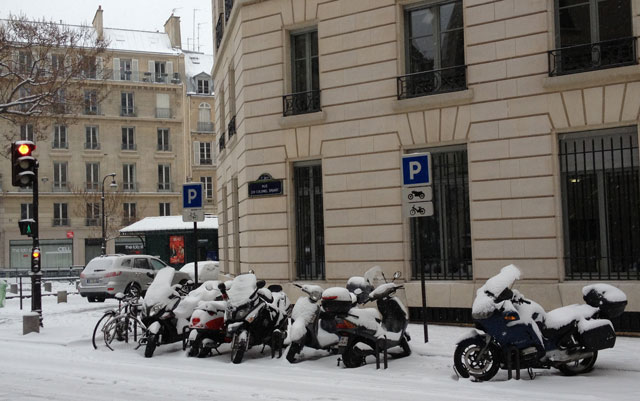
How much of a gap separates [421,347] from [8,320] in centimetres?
1127

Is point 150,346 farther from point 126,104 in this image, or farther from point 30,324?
point 126,104

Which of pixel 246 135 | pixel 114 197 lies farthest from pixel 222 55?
pixel 114 197

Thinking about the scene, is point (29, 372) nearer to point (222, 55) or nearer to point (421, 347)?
point (421, 347)

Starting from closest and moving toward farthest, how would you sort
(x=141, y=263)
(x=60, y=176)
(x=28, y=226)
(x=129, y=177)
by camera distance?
(x=28, y=226)
(x=141, y=263)
(x=60, y=176)
(x=129, y=177)

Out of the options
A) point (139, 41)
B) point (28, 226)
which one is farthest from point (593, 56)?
point (139, 41)

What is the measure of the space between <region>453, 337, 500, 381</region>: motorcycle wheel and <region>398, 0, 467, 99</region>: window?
6.54m

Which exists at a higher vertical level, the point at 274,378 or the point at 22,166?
the point at 22,166

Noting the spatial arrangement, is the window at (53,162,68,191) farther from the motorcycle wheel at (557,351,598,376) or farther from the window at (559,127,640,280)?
the motorcycle wheel at (557,351,598,376)

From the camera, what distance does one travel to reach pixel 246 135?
16.9m

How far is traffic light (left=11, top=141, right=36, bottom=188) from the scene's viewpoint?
48.9 feet

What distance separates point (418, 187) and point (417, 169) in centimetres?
27

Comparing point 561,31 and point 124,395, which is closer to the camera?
point 124,395

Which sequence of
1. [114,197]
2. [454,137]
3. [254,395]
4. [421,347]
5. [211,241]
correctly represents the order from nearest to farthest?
[254,395] < [421,347] < [454,137] < [211,241] < [114,197]

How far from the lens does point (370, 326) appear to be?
9898mm
